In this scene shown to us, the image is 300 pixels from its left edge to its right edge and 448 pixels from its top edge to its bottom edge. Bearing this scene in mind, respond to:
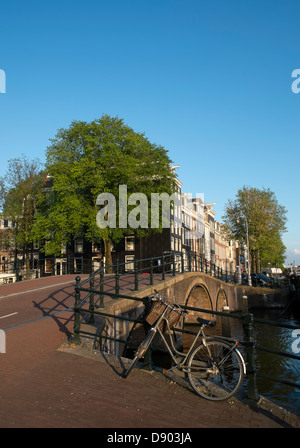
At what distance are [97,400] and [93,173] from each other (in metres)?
27.1

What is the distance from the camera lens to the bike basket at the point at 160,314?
5.22 m

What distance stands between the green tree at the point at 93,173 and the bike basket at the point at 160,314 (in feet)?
81.4

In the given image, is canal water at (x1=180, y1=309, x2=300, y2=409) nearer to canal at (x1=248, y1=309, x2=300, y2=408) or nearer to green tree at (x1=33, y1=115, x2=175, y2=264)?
canal at (x1=248, y1=309, x2=300, y2=408)

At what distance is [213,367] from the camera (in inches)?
186

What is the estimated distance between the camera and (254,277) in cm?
4097

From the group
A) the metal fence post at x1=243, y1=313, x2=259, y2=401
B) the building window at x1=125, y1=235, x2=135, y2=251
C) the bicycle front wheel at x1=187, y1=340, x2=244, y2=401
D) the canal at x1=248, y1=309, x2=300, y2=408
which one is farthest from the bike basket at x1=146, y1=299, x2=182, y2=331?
the building window at x1=125, y1=235, x2=135, y2=251

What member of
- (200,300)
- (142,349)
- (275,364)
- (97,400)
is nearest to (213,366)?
(142,349)

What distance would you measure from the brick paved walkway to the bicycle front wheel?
0.55 ft

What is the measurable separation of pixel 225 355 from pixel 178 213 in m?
42.1

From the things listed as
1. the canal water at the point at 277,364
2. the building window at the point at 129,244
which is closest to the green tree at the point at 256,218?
the building window at the point at 129,244

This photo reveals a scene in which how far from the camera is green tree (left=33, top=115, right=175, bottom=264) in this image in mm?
29969

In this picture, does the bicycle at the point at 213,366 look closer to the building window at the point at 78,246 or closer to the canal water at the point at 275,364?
the canal water at the point at 275,364
